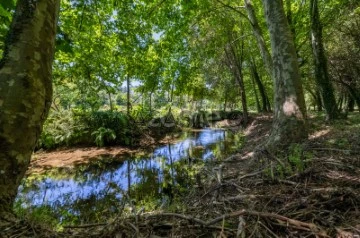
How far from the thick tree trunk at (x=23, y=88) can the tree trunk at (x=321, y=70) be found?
8.20 meters

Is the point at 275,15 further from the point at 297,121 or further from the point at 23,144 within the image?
the point at 23,144

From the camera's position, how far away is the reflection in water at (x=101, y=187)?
413cm

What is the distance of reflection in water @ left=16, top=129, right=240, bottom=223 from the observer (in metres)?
4.13

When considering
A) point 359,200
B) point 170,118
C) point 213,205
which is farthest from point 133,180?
point 170,118

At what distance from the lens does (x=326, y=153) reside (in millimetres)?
3314

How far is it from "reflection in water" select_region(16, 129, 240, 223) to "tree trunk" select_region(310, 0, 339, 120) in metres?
5.03

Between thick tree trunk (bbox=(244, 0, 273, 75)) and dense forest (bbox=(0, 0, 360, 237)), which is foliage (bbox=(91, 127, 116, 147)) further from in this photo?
thick tree trunk (bbox=(244, 0, 273, 75))

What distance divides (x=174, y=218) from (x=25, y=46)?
69.9 inches

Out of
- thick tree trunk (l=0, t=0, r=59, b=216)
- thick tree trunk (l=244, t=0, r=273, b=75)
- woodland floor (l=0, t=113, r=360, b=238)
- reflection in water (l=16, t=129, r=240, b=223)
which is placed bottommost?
reflection in water (l=16, t=129, r=240, b=223)

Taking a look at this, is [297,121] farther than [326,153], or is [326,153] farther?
[297,121]

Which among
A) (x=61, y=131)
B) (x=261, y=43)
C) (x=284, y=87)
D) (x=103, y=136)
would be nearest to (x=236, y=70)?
(x=261, y=43)

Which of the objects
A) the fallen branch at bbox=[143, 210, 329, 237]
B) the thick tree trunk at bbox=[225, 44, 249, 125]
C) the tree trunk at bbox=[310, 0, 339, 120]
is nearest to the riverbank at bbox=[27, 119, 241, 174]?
the fallen branch at bbox=[143, 210, 329, 237]

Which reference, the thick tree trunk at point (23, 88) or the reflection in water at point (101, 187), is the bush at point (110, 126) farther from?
the thick tree trunk at point (23, 88)

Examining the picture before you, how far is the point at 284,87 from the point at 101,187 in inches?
181
